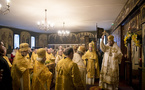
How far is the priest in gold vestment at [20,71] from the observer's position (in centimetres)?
302

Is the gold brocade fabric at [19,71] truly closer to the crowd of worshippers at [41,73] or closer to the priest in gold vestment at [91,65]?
the crowd of worshippers at [41,73]

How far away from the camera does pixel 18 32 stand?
47.8 ft

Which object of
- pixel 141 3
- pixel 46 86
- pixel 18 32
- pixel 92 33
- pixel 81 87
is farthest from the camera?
pixel 92 33

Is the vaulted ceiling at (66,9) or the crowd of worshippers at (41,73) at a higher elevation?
the vaulted ceiling at (66,9)

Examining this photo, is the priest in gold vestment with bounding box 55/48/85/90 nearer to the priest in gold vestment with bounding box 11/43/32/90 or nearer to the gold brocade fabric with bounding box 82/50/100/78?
the priest in gold vestment with bounding box 11/43/32/90

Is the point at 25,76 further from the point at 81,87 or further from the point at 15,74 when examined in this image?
the point at 81,87

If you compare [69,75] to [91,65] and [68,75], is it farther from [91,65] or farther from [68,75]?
[91,65]

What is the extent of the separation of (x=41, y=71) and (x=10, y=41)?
1281 centimetres

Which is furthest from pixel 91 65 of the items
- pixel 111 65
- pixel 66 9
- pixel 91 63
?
pixel 66 9

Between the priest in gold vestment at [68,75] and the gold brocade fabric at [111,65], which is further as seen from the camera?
the gold brocade fabric at [111,65]

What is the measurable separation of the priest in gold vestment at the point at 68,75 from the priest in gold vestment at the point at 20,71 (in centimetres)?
131

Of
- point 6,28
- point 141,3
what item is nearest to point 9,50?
point 6,28

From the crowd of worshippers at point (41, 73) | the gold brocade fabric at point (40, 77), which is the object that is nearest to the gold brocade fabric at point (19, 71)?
the crowd of worshippers at point (41, 73)

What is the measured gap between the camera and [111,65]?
4.44 m
